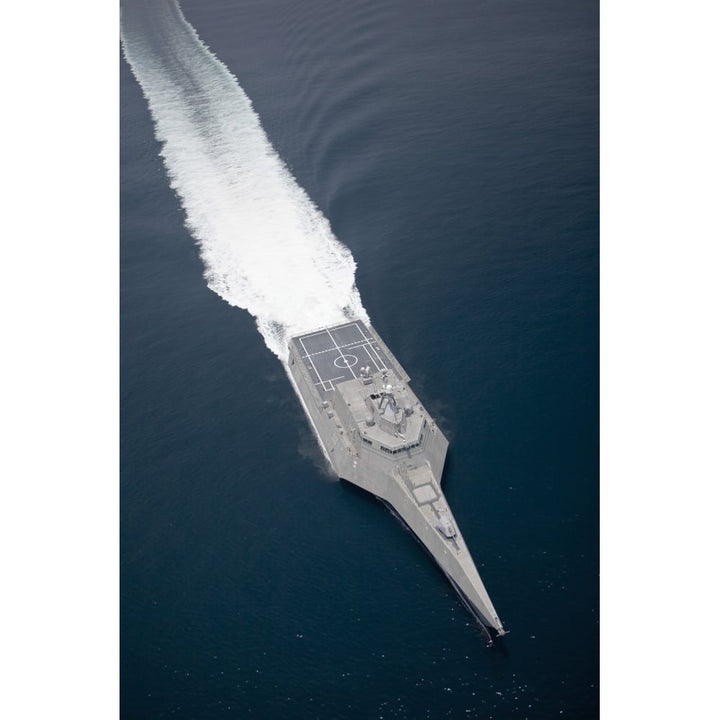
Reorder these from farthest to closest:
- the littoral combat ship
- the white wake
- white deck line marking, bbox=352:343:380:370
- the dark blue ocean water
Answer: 1. the white wake
2. white deck line marking, bbox=352:343:380:370
3. the littoral combat ship
4. the dark blue ocean water

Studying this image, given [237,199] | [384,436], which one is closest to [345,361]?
[384,436]

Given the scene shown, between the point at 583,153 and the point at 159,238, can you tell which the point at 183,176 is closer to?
the point at 159,238

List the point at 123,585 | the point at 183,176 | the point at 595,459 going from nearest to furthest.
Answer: the point at 123,585 < the point at 595,459 < the point at 183,176

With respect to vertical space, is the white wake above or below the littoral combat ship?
above

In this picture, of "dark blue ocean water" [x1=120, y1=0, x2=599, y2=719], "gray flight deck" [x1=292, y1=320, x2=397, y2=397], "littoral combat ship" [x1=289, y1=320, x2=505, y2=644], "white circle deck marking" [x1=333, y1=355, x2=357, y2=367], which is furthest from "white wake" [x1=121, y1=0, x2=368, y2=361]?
Answer: "white circle deck marking" [x1=333, y1=355, x2=357, y2=367]

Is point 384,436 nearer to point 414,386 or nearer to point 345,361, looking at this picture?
point 414,386

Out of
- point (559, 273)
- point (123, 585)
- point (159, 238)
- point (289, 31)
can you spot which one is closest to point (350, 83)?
point (289, 31)

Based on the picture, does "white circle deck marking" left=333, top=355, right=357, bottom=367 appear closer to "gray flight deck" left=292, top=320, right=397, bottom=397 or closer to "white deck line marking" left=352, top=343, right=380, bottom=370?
"gray flight deck" left=292, top=320, right=397, bottom=397
